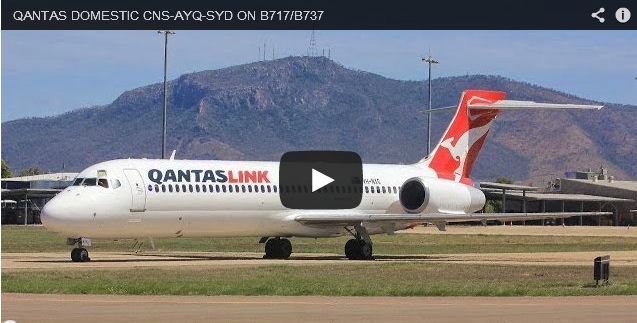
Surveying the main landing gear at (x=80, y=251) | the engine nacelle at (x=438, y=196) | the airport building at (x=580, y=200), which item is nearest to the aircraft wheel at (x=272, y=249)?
the engine nacelle at (x=438, y=196)

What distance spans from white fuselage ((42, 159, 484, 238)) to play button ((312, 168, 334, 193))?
1.05m

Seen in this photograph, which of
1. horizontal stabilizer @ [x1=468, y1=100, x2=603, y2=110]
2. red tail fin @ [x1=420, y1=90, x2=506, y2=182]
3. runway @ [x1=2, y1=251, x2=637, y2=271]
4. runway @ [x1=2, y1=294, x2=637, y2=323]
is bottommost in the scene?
runway @ [x1=2, y1=251, x2=637, y2=271]

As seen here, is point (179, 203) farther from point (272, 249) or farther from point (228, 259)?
point (272, 249)

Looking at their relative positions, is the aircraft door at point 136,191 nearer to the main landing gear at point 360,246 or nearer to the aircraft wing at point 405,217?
the aircraft wing at point 405,217

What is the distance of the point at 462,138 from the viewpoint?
191 ft

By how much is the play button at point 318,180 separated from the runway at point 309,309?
926 inches

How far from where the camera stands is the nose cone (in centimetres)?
4525

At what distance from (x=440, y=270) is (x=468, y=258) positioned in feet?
37.2

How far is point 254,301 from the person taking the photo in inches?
1136

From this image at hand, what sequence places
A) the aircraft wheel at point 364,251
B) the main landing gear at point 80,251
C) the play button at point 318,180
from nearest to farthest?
the main landing gear at point 80,251, the aircraft wheel at point 364,251, the play button at point 318,180

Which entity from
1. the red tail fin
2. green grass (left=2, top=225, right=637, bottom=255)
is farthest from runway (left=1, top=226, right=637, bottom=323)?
green grass (left=2, top=225, right=637, bottom=255)

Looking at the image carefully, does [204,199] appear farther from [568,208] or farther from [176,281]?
[568,208]

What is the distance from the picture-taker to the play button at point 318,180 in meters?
53.9

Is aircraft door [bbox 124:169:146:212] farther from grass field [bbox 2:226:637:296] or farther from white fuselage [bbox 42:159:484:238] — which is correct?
grass field [bbox 2:226:637:296]
